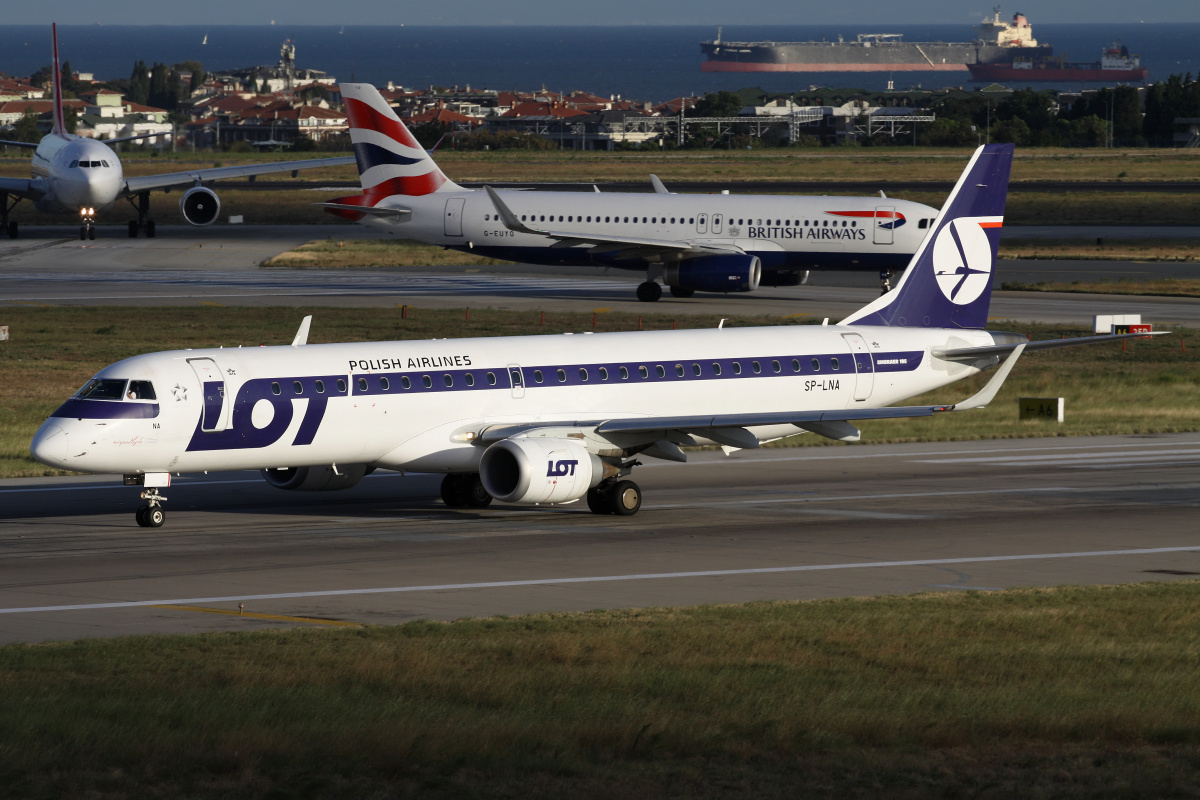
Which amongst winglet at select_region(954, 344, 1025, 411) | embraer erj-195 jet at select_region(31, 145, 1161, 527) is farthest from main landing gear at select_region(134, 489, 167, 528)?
winglet at select_region(954, 344, 1025, 411)

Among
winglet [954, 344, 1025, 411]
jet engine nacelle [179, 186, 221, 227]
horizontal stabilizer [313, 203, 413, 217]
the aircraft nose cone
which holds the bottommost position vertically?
the aircraft nose cone

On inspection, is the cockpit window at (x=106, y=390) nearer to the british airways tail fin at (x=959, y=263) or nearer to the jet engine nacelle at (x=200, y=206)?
the british airways tail fin at (x=959, y=263)

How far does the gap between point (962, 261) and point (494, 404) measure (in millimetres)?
13503

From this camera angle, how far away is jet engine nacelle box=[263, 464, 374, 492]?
3150 cm

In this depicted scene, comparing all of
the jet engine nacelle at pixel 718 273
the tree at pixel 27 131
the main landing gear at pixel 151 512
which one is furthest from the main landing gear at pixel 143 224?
the tree at pixel 27 131

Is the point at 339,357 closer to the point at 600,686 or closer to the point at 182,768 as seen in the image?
the point at 600,686

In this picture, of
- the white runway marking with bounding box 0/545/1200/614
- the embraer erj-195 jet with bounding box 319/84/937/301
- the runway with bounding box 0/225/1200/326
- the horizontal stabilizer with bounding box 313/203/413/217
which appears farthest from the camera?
the horizontal stabilizer with bounding box 313/203/413/217

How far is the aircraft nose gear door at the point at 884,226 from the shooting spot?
223 ft

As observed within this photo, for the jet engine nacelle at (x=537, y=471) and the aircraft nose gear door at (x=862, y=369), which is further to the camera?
the aircraft nose gear door at (x=862, y=369)

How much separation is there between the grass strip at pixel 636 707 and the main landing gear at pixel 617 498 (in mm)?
8718

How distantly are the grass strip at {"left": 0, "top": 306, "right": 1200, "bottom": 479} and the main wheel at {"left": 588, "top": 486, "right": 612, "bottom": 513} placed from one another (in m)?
12.3

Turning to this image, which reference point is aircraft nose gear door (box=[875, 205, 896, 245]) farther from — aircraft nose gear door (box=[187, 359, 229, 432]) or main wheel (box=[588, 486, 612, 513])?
aircraft nose gear door (box=[187, 359, 229, 432])

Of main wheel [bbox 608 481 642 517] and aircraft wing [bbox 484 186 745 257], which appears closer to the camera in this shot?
main wheel [bbox 608 481 642 517]

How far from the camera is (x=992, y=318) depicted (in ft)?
210
